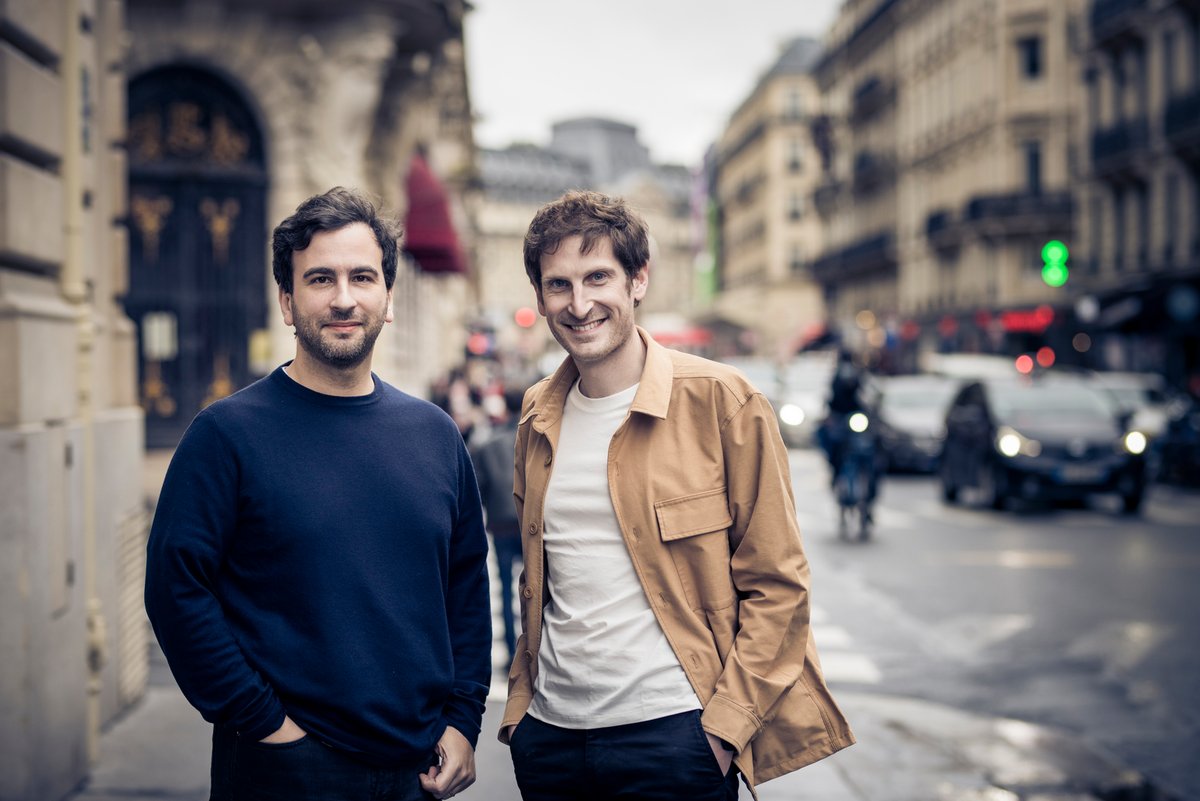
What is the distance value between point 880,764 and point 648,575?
3.57m

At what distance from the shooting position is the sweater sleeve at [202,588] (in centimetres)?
277

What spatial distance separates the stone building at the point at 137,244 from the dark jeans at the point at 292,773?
2.39 m

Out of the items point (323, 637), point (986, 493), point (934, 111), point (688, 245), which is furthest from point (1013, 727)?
point (688, 245)

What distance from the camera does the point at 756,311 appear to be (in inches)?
3748

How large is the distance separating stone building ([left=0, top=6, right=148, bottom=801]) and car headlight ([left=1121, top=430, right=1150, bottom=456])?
13.3 metres

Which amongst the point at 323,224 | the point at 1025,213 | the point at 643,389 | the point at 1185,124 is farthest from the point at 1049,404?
the point at 1025,213

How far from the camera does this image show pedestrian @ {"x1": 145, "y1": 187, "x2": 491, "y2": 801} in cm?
282

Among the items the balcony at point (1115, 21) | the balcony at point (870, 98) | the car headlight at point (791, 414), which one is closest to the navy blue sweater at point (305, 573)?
the car headlight at point (791, 414)

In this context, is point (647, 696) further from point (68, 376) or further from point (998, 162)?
point (998, 162)

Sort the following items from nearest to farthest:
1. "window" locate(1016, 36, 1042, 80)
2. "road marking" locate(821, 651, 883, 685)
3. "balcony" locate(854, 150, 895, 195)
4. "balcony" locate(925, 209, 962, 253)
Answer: "road marking" locate(821, 651, 883, 685), "window" locate(1016, 36, 1042, 80), "balcony" locate(925, 209, 962, 253), "balcony" locate(854, 150, 895, 195)

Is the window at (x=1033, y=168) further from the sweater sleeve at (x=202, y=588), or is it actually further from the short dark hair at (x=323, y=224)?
the sweater sleeve at (x=202, y=588)

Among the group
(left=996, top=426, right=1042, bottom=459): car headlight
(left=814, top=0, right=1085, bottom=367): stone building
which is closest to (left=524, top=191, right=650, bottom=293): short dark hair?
(left=996, top=426, right=1042, bottom=459): car headlight

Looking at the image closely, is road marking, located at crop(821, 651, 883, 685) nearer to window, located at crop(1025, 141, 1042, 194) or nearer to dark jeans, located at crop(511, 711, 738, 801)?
dark jeans, located at crop(511, 711, 738, 801)

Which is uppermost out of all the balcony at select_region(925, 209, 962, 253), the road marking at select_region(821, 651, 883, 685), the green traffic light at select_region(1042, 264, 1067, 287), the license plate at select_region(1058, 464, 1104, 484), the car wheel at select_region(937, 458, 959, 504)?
the balcony at select_region(925, 209, 962, 253)
